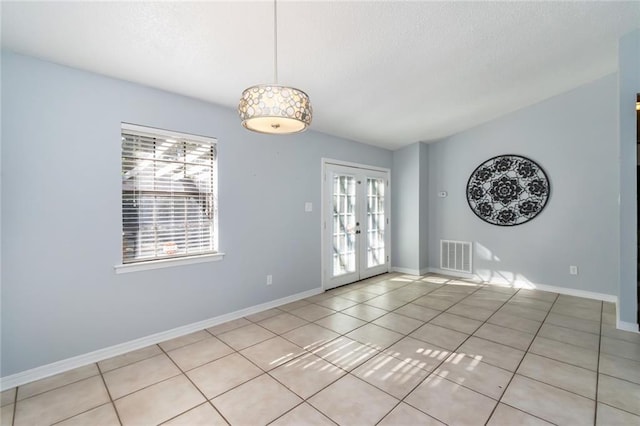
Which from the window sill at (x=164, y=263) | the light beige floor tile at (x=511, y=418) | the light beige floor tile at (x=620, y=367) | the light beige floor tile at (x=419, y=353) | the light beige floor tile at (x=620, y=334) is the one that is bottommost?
A: the light beige floor tile at (x=511, y=418)

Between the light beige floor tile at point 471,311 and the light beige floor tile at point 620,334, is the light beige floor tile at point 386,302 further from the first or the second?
the light beige floor tile at point 620,334

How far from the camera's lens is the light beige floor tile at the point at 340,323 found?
3087 millimetres

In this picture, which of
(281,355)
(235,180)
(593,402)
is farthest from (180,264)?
(593,402)

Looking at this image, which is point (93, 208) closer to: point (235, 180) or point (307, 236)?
point (235, 180)

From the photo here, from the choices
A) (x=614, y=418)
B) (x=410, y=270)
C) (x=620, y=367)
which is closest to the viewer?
(x=614, y=418)

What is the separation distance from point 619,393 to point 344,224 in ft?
11.1

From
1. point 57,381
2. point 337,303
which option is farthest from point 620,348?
point 57,381

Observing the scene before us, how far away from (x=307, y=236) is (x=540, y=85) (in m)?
3.64

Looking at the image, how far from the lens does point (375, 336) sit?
9.52 feet

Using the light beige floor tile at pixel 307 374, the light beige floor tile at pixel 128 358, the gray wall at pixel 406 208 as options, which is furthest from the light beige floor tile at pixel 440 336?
the light beige floor tile at pixel 128 358

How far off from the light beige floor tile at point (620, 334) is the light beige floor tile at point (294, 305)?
126 inches

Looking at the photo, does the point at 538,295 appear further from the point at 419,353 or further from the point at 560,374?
the point at 419,353

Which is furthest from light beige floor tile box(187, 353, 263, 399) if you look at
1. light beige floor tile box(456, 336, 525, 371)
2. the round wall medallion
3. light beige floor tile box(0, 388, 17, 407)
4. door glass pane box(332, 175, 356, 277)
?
the round wall medallion

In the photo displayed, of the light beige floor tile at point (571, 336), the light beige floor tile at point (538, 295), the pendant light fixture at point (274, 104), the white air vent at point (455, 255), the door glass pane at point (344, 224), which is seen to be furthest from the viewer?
the white air vent at point (455, 255)
